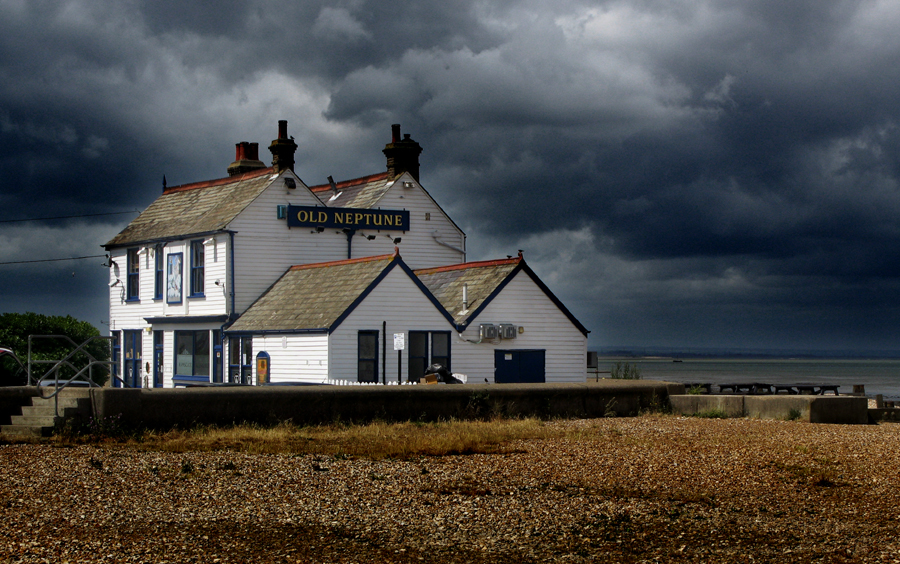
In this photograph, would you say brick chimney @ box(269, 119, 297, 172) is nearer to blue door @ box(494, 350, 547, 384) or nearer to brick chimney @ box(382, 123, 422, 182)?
brick chimney @ box(382, 123, 422, 182)

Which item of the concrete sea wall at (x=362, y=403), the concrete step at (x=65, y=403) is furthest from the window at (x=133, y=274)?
the concrete sea wall at (x=362, y=403)

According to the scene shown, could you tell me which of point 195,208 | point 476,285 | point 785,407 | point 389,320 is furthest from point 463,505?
point 195,208

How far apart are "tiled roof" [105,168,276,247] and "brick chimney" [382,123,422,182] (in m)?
5.13

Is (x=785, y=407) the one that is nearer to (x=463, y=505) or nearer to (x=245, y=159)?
(x=463, y=505)

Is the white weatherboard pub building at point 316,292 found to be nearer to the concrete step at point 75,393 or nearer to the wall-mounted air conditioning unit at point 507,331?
the wall-mounted air conditioning unit at point 507,331

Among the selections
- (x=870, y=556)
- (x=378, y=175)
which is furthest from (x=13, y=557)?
(x=378, y=175)

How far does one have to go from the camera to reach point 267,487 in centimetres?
1289

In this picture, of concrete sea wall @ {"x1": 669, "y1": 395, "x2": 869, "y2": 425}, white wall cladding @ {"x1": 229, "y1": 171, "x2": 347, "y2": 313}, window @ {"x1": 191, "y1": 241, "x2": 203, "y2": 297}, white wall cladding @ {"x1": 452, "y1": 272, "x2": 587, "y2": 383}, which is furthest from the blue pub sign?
concrete sea wall @ {"x1": 669, "y1": 395, "x2": 869, "y2": 425}

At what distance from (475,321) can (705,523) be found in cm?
2068

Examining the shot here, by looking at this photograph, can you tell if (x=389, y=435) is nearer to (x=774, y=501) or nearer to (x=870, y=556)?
(x=774, y=501)

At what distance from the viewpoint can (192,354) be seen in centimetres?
3594

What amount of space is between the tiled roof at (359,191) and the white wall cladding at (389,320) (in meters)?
9.55

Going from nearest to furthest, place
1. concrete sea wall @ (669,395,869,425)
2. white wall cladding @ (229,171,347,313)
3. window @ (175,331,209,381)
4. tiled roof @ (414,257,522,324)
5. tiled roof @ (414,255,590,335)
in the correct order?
concrete sea wall @ (669,395,869,425)
tiled roof @ (414,255,590,335)
tiled roof @ (414,257,522,324)
white wall cladding @ (229,171,347,313)
window @ (175,331,209,381)

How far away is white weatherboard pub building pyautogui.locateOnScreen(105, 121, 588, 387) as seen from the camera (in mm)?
29938
